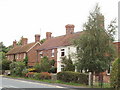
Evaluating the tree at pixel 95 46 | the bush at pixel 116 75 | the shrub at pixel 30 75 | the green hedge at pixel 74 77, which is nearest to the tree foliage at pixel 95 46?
the tree at pixel 95 46

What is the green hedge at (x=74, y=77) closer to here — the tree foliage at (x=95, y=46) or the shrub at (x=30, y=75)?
the tree foliage at (x=95, y=46)

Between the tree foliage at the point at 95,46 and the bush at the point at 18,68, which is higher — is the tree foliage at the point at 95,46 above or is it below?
above

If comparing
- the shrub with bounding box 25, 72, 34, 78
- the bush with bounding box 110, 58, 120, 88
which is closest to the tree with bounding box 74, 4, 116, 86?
the bush with bounding box 110, 58, 120, 88

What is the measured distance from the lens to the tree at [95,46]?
74.5ft

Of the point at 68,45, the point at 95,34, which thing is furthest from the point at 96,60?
the point at 68,45

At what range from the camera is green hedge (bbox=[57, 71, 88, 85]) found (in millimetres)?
24586

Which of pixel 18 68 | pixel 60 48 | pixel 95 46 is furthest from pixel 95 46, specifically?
pixel 18 68

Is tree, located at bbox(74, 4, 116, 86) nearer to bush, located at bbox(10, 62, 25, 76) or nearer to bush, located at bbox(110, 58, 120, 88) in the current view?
bush, located at bbox(110, 58, 120, 88)

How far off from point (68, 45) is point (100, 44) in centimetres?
1563

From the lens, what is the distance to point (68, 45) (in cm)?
3812

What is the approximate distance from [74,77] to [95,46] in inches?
206

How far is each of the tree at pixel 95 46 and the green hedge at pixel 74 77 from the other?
Result: 1.59m

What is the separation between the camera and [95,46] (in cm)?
2298

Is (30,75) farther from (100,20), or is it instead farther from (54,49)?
(100,20)
